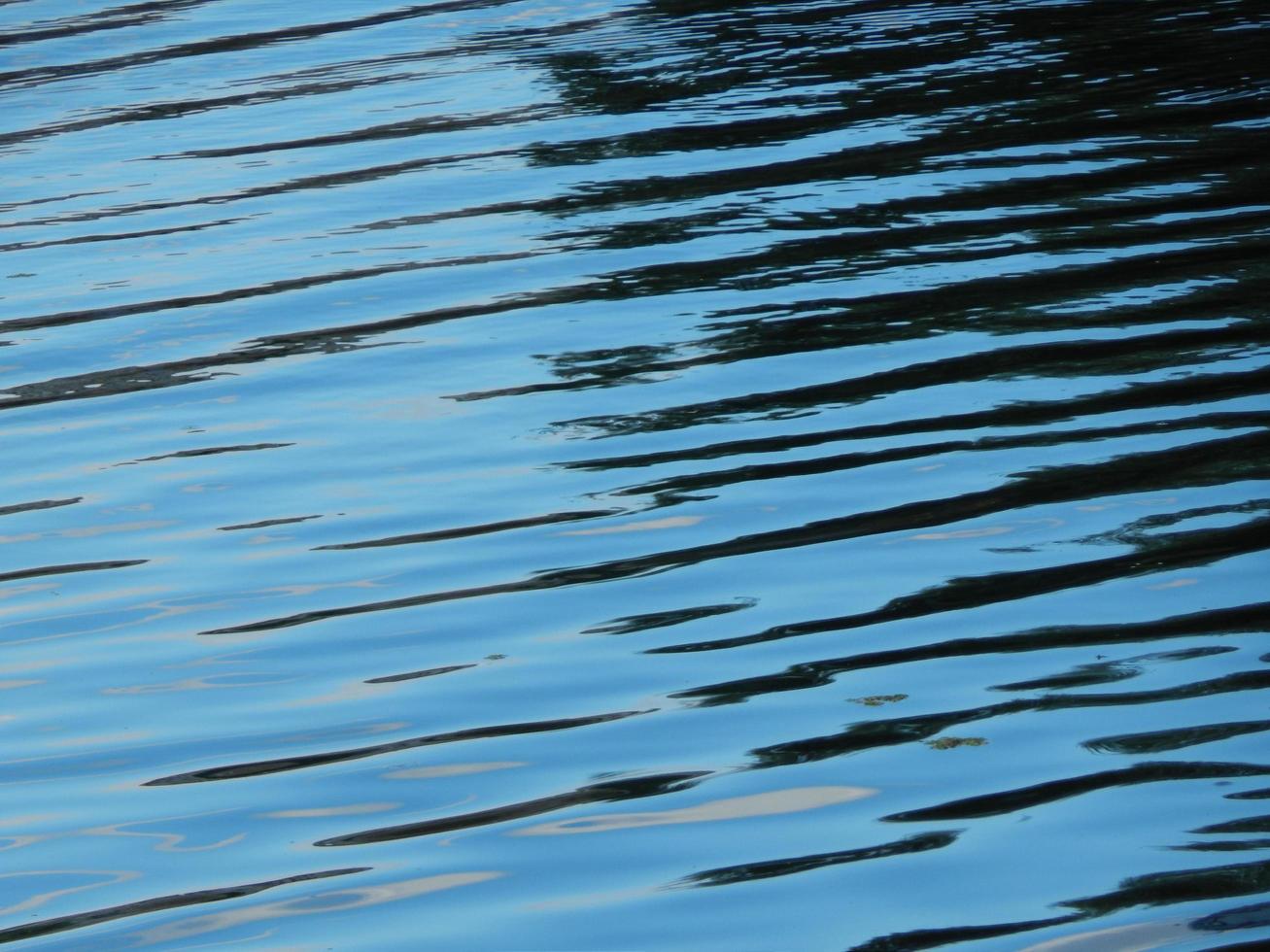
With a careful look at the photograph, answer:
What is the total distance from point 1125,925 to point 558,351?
2569 mm

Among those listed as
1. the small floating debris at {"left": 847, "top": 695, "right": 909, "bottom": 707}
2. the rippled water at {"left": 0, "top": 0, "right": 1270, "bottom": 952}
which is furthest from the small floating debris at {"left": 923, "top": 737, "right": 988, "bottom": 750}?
the small floating debris at {"left": 847, "top": 695, "right": 909, "bottom": 707}

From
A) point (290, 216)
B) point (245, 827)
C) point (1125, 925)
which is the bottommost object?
point (1125, 925)

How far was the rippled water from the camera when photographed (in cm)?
231

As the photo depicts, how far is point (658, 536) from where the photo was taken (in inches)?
130

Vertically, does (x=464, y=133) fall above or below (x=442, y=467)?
above

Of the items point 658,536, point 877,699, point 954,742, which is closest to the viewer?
point 954,742

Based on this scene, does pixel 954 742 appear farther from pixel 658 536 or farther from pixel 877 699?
pixel 658 536

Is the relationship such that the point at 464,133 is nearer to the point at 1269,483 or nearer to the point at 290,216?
the point at 290,216

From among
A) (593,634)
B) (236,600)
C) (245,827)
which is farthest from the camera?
(236,600)

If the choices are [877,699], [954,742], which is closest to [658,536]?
[877,699]

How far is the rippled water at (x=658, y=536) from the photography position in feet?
7.57

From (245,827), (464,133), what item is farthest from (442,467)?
(464,133)

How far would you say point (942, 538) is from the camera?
3.18m

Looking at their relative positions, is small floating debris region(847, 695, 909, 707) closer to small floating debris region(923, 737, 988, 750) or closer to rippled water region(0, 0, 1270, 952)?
rippled water region(0, 0, 1270, 952)
